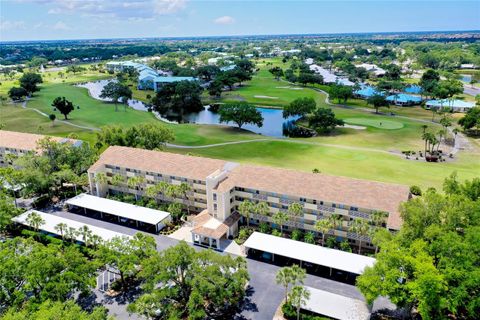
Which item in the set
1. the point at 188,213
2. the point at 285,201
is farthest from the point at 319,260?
the point at 188,213

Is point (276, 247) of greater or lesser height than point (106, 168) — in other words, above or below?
below

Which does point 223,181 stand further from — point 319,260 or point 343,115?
point 343,115

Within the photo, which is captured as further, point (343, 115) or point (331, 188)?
point (343, 115)

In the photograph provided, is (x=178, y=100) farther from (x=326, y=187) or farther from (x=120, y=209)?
(x=326, y=187)

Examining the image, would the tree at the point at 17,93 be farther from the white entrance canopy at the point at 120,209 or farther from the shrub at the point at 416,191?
the shrub at the point at 416,191

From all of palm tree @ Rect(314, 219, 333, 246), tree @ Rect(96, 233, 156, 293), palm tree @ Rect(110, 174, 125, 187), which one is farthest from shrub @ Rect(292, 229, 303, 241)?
palm tree @ Rect(110, 174, 125, 187)

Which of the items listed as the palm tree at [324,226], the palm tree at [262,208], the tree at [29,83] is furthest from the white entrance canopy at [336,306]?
the tree at [29,83]
